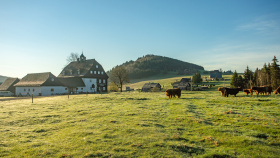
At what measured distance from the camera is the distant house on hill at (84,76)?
63263 mm

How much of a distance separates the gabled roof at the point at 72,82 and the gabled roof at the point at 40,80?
279 centimetres

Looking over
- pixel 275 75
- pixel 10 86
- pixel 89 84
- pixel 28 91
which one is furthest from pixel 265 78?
pixel 10 86

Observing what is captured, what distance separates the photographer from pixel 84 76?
64500mm

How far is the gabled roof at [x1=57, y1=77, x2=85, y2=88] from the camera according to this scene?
200 feet

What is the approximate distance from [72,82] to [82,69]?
23.2 ft

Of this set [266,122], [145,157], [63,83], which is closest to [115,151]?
[145,157]

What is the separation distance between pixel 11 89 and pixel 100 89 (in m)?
30.8

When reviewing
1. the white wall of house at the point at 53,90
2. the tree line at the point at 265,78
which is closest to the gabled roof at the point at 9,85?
the white wall of house at the point at 53,90

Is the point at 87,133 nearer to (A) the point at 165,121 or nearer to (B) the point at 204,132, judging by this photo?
(A) the point at 165,121

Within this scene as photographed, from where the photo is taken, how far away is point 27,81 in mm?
59719

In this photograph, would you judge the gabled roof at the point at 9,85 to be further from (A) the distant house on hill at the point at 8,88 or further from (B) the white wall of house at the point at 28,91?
(B) the white wall of house at the point at 28,91

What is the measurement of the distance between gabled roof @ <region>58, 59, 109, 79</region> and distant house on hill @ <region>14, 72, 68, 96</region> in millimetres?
9097

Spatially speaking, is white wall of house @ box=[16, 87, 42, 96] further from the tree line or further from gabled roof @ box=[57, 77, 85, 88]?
the tree line

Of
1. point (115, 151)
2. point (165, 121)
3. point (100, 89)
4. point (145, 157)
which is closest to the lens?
point (145, 157)
